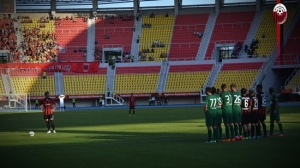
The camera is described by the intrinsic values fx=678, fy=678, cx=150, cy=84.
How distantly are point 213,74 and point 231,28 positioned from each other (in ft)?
23.0

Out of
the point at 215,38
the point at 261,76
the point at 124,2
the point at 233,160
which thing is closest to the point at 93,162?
the point at 233,160

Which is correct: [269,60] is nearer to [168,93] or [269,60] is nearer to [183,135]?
[168,93]

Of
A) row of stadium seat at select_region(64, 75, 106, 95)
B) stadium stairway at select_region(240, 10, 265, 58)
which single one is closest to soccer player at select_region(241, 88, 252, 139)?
stadium stairway at select_region(240, 10, 265, 58)

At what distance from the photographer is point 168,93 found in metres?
71.1

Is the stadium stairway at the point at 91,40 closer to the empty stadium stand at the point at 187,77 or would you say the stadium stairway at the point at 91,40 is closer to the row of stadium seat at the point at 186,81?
the empty stadium stand at the point at 187,77

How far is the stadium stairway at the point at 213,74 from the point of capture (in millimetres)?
70375

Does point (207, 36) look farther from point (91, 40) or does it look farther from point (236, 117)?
point (236, 117)

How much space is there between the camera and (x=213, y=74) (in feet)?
233

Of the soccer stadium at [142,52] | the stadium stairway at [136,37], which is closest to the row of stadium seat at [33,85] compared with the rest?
the soccer stadium at [142,52]

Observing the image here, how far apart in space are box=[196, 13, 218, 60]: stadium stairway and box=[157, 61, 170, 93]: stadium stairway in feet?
11.7

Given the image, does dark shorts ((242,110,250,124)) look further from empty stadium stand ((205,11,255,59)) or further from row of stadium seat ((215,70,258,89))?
empty stadium stand ((205,11,255,59))

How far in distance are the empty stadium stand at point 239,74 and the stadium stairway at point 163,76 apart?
225 inches

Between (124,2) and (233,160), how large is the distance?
64351mm

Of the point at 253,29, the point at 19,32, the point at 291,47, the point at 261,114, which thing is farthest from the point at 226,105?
the point at 19,32
